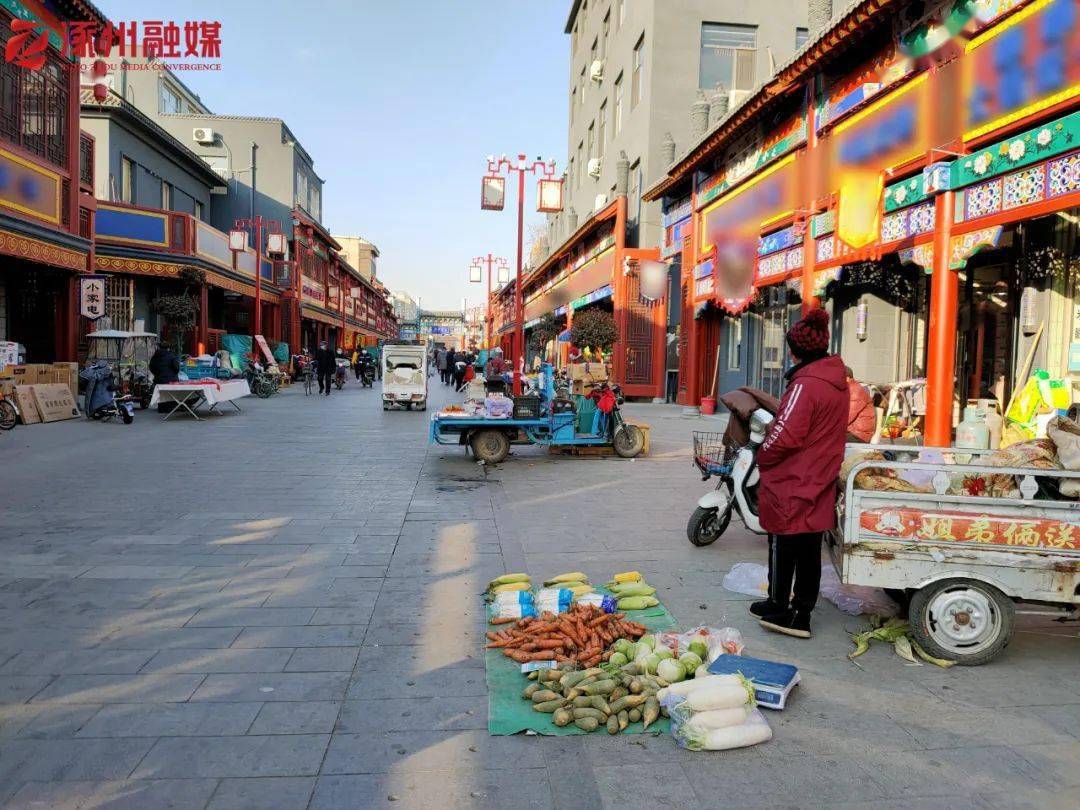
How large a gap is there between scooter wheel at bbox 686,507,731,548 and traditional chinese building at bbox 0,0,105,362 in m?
14.7

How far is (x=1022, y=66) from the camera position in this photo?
8688 millimetres

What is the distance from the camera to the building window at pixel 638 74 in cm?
2683

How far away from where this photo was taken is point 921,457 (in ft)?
17.5

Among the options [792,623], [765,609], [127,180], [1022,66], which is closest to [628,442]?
[1022,66]

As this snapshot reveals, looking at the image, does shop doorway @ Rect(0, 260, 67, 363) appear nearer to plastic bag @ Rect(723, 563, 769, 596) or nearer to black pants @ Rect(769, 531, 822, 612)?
plastic bag @ Rect(723, 563, 769, 596)

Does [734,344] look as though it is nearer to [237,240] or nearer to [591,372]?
[591,372]

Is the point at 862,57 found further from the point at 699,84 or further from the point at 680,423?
the point at 699,84

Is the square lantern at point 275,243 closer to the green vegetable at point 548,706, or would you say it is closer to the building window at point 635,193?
the building window at point 635,193

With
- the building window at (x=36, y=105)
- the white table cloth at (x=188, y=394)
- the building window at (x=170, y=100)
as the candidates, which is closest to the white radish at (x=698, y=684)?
the white table cloth at (x=188, y=394)

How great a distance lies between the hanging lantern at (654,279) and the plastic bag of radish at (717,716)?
2125 cm

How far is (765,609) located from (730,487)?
188 cm

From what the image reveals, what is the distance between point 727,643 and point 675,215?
20056mm

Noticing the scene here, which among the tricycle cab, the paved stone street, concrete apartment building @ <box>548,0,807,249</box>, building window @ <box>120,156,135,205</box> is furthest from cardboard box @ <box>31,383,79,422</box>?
concrete apartment building @ <box>548,0,807,249</box>

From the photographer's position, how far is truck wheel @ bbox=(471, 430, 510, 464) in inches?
446
